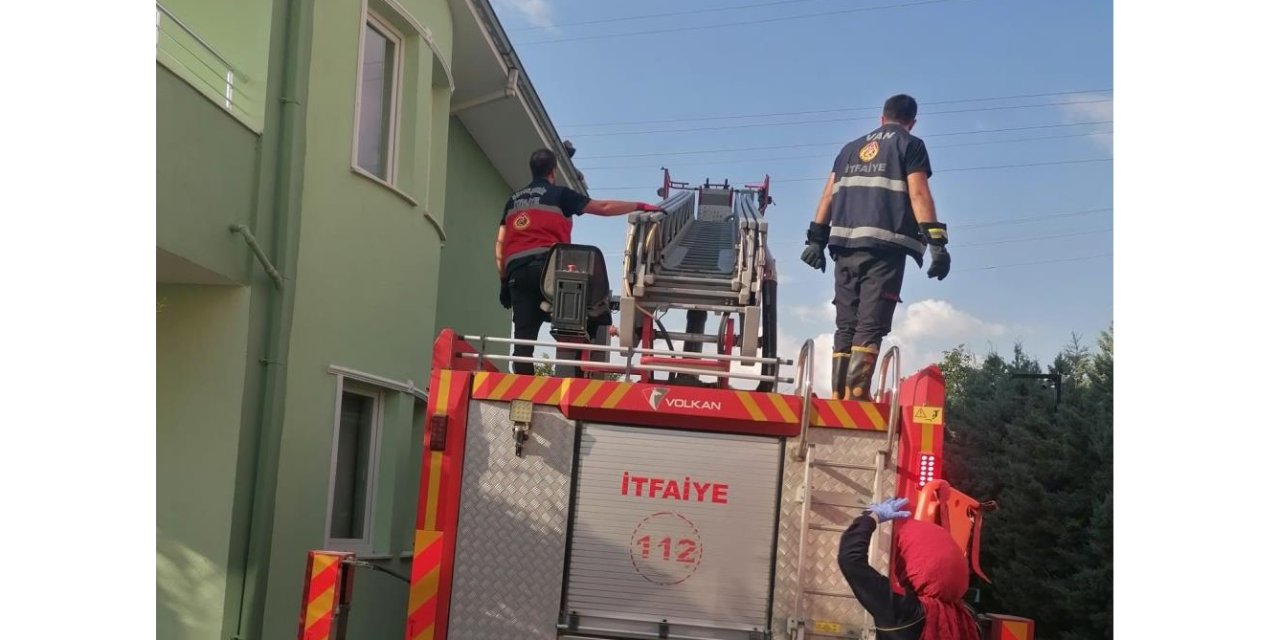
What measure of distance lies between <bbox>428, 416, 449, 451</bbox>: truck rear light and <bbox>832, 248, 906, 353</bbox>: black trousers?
2.37m

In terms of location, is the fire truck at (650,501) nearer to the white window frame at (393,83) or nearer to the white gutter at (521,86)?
the white window frame at (393,83)

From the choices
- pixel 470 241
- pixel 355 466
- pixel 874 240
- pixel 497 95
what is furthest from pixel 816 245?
pixel 470 241

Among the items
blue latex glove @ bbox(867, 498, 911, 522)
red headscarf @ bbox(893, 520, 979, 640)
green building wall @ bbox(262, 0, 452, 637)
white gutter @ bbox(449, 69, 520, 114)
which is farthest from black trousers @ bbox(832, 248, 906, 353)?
white gutter @ bbox(449, 69, 520, 114)

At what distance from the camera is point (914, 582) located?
191 inches

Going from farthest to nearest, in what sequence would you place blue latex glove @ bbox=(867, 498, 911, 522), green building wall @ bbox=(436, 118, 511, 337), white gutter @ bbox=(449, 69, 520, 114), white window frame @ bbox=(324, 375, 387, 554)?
green building wall @ bbox=(436, 118, 511, 337) < white gutter @ bbox=(449, 69, 520, 114) < white window frame @ bbox=(324, 375, 387, 554) < blue latex glove @ bbox=(867, 498, 911, 522)

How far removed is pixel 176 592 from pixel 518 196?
3454 mm

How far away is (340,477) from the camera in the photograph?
9.77 meters

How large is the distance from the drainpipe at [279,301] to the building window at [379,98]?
4.77 ft

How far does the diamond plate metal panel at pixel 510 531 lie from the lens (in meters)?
6.07

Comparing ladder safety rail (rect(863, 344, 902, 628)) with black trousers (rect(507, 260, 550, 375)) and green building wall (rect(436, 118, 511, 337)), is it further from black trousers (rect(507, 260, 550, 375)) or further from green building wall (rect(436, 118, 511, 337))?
green building wall (rect(436, 118, 511, 337))

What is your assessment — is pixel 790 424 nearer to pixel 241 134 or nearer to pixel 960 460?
pixel 241 134

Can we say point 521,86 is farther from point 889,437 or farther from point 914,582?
point 914,582

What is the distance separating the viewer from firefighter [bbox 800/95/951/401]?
6918 millimetres

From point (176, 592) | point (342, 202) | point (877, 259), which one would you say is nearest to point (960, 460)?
point (877, 259)
